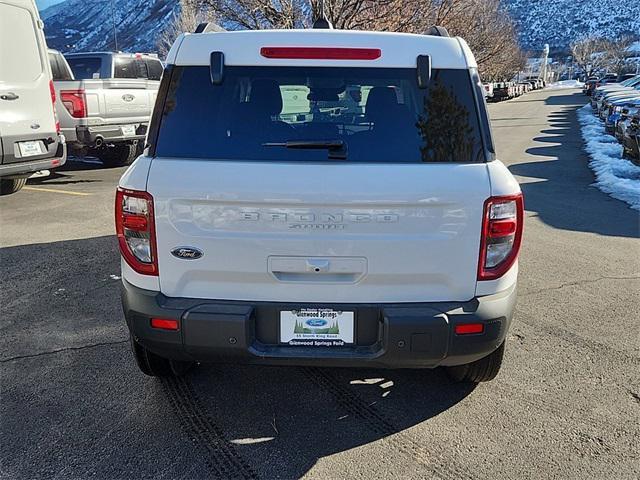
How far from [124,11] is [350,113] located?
719 feet

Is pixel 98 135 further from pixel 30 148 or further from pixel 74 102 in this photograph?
pixel 30 148

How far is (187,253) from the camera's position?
251 cm

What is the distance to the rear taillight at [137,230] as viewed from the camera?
250cm

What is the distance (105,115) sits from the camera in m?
9.83

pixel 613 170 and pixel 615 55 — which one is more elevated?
pixel 615 55

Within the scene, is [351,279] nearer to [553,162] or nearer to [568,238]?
[568,238]

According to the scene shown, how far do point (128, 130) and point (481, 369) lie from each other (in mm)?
8947

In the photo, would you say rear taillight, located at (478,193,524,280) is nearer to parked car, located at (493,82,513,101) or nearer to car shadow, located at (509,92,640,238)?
car shadow, located at (509,92,640,238)

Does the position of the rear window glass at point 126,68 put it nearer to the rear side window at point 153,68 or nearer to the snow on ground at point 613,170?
the rear side window at point 153,68

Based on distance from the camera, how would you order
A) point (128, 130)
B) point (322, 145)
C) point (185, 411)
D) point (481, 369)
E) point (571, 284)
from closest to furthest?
point (322, 145) → point (185, 411) → point (481, 369) → point (571, 284) → point (128, 130)

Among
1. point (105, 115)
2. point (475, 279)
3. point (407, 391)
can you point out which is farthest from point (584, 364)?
point (105, 115)

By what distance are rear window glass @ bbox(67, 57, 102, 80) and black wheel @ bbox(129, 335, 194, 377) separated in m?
9.96

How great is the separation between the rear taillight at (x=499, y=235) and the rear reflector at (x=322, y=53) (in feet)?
2.92

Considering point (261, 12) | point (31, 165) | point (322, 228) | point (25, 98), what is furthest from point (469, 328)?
point (261, 12)
